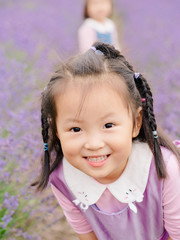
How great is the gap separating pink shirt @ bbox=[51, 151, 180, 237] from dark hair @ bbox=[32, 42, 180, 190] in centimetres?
6

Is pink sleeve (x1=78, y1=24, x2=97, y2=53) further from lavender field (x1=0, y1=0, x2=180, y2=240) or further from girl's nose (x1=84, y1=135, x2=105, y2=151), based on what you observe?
girl's nose (x1=84, y1=135, x2=105, y2=151)

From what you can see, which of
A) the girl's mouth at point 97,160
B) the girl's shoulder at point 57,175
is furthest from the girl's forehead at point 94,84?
the girl's shoulder at point 57,175

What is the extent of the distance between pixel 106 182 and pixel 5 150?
2.21 feet

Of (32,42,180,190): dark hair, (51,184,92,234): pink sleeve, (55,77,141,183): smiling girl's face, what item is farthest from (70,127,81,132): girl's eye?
(51,184,92,234): pink sleeve

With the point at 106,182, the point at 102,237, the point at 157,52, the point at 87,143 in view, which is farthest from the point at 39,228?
the point at 157,52

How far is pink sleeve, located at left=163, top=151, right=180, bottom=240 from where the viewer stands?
1.59 m

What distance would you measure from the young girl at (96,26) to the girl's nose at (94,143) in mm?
2869

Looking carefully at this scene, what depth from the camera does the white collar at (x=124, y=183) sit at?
165 centimetres

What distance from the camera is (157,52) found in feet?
17.6

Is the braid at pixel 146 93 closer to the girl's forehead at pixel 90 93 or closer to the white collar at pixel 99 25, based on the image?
the girl's forehead at pixel 90 93

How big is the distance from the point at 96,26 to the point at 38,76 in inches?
32.4

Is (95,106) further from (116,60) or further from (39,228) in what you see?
(39,228)

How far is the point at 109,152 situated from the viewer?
1.46 meters

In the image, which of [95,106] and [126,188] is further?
[126,188]
